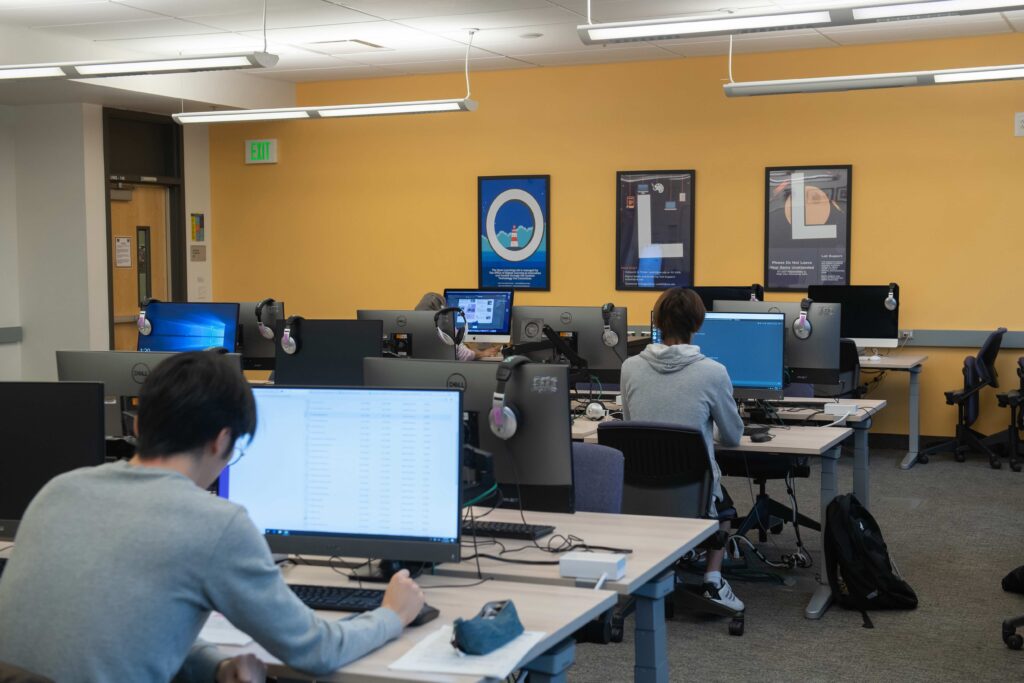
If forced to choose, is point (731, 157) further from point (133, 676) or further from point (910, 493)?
point (133, 676)

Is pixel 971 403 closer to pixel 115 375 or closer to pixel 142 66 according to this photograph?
Result: pixel 142 66

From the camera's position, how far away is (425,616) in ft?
7.42

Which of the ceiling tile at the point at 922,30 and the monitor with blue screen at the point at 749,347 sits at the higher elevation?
the ceiling tile at the point at 922,30

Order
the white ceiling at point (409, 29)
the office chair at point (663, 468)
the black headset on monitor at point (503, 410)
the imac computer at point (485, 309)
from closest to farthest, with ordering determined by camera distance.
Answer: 1. the black headset on monitor at point (503, 410)
2. the office chair at point (663, 468)
3. the white ceiling at point (409, 29)
4. the imac computer at point (485, 309)

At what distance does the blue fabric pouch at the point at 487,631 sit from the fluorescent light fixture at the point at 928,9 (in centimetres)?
368

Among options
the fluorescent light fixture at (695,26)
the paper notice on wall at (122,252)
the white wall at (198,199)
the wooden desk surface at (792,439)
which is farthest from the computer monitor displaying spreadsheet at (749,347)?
the white wall at (198,199)

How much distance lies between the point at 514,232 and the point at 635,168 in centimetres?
112

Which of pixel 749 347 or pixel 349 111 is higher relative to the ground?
pixel 349 111

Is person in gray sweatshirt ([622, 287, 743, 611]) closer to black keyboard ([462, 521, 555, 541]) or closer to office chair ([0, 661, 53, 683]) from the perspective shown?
black keyboard ([462, 521, 555, 541])

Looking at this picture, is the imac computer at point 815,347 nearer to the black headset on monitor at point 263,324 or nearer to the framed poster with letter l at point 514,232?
the black headset on monitor at point 263,324

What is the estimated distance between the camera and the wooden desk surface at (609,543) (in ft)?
8.50

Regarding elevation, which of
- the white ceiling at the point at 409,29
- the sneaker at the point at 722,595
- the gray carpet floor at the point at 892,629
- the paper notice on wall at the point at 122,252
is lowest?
the gray carpet floor at the point at 892,629

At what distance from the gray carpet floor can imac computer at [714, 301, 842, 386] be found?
31.9 inches

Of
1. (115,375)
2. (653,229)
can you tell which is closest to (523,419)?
(115,375)
